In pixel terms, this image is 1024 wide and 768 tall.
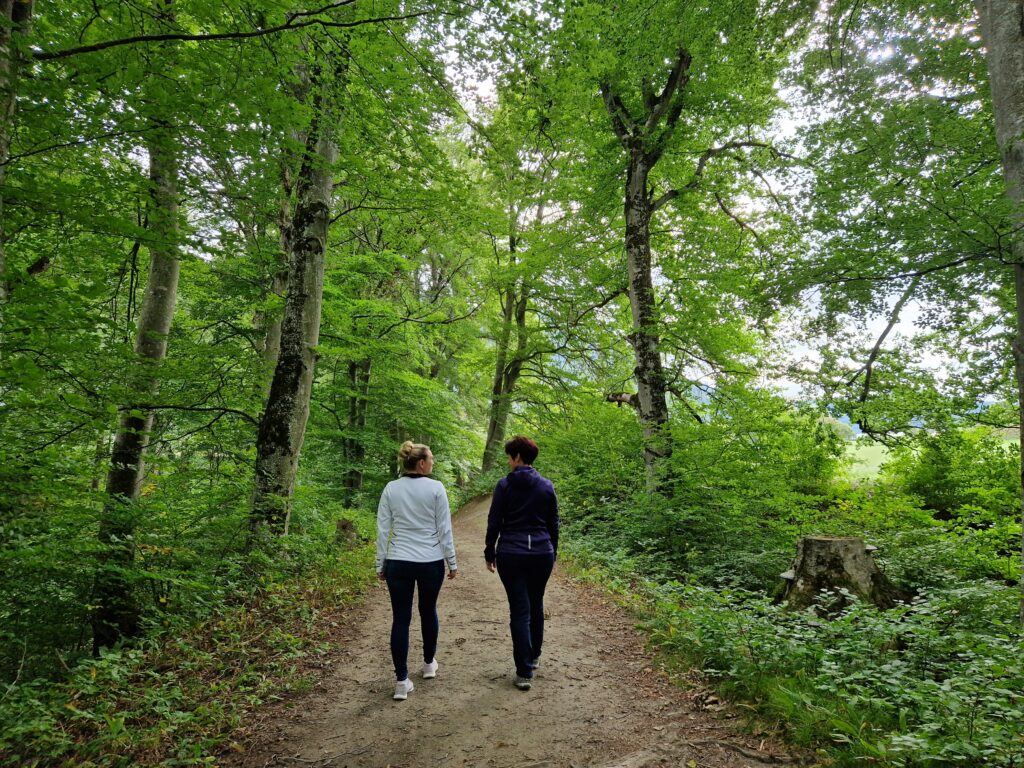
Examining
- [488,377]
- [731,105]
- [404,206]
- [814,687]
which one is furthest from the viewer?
[488,377]

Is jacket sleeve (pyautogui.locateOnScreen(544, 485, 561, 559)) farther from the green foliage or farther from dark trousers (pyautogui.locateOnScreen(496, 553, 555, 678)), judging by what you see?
the green foliage

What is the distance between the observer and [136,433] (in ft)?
19.3

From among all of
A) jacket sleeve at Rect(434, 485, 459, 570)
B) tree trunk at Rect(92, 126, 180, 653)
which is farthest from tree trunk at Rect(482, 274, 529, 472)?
jacket sleeve at Rect(434, 485, 459, 570)

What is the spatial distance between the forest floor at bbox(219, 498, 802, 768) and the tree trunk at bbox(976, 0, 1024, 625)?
407cm

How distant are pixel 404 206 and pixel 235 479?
511cm

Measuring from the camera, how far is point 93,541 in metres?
4.72

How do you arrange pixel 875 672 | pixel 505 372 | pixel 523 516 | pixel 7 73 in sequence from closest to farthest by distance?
pixel 7 73 < pixel 875 672 < pixel 523 516 < pixel 505 372

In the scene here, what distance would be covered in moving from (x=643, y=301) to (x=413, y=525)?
8.41 m

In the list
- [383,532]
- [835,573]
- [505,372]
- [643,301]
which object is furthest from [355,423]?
[835,573]

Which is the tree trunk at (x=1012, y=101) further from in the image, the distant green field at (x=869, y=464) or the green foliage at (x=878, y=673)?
the distant green field at (x=869, y=464)

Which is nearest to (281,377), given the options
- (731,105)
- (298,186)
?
(298,186)

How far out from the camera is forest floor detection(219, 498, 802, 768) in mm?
3393

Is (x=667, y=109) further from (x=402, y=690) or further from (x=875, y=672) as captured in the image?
(x=402, y=690)

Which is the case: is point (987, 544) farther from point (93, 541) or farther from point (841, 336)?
point (93, 541)
